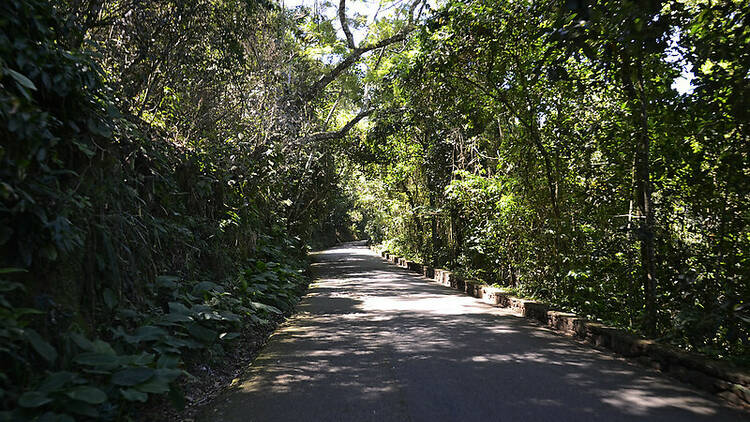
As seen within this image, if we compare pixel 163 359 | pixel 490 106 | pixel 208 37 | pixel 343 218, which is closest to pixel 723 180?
pixel 490 106

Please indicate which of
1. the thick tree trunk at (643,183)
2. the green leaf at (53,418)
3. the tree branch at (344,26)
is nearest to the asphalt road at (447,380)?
the thick tree trunk at (643,183)

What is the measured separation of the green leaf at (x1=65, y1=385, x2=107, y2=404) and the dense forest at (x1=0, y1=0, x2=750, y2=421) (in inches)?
0.5

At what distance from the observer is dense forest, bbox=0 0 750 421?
3.03m

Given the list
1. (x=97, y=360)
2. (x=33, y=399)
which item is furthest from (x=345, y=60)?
(x=33, y=399)

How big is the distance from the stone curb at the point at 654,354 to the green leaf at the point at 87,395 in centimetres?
487

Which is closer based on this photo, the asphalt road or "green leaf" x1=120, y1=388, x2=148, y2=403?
"green leaf" x1=120, y1=388, x2=148, y2=403

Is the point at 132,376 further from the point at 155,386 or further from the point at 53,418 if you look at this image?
the point at 53,418

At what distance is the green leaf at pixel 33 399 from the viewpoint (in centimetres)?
242

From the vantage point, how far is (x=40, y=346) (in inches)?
107

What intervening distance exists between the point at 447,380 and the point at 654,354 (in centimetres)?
233

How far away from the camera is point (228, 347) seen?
18.5ft

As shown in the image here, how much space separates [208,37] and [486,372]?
21.1 feet

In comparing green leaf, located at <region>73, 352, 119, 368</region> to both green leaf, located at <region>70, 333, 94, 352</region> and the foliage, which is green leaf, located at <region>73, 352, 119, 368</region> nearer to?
green leaf, located at <region>70, 333, 94, 352</region>

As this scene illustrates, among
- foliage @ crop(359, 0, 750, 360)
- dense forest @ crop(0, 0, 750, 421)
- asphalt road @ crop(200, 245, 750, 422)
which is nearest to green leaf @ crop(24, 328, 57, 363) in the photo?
dense forest @ crop(0, 0, 750, 421)
